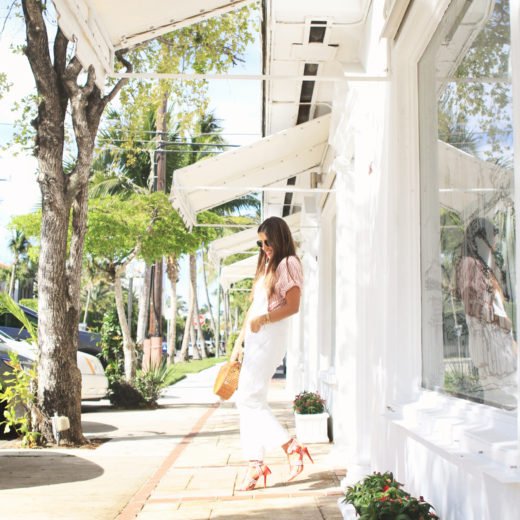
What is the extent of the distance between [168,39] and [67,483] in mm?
6172

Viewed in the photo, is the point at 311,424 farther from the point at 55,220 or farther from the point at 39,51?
the point at 39,51

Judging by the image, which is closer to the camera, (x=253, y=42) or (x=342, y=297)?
(x=342, y=297)

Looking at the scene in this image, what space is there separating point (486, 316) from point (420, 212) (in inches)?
39.9

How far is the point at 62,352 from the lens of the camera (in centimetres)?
705

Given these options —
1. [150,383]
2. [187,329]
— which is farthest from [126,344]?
[187,329]

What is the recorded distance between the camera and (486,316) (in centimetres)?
276

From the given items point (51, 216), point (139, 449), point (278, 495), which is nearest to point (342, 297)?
point (278, 495)

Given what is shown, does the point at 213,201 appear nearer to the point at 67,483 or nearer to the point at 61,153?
the point at 61,153

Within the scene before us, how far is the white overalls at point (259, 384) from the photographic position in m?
4.73

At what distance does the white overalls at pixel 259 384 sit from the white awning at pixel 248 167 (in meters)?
2.63

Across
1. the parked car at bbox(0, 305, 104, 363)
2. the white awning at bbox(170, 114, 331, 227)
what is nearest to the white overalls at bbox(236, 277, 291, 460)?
the white awning at bbox(170, 114, 331, 227)

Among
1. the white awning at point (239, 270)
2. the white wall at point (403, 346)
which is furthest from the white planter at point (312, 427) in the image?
the white awning at point (239, 270)

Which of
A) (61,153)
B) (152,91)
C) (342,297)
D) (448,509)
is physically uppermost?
(152,91)

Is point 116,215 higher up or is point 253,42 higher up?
point 253,42
